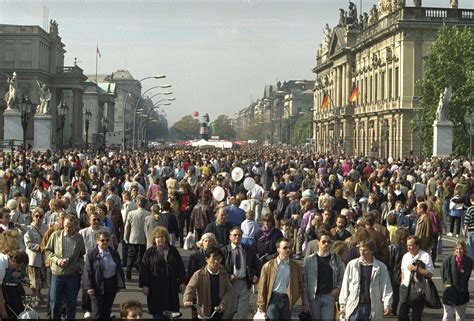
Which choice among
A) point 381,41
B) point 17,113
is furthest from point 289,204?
point 381,41

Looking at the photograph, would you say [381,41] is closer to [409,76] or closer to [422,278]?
[409,76]

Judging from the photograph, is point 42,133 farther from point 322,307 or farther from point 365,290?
point 365,290

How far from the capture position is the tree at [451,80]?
197 feet

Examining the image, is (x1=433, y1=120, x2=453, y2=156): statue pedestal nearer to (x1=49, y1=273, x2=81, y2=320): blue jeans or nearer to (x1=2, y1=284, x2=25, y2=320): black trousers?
(x1=49, y1=273, x2=81, y2=320): blue jeans

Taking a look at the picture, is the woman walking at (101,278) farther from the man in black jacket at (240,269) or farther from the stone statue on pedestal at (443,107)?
the stone statue on pedestal at (443,107)

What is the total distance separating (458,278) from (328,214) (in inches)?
146

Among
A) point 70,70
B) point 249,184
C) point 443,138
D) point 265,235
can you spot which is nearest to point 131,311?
point 265,235

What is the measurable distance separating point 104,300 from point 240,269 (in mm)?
1569

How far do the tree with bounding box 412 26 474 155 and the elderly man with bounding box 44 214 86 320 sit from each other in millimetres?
49918

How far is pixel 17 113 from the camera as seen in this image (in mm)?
56656

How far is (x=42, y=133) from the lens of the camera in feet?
194

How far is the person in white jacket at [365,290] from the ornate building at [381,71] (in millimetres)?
55880

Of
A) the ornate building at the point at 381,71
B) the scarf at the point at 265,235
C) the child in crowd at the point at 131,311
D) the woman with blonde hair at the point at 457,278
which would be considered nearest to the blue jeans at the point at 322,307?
the woman with blonde hair at the point at 457,278

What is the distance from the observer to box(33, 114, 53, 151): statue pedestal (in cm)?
5809
